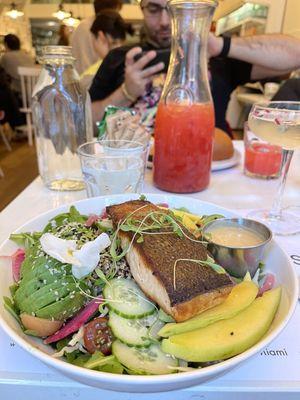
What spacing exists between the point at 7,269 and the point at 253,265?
331mm

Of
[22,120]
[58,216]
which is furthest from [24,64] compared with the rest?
[58,216]

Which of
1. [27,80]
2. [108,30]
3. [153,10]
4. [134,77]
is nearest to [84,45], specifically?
[108,30]

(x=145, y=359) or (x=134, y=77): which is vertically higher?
(x=134, y=77)

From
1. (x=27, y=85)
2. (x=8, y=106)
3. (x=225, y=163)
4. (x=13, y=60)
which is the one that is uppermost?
(x=225, y=163)

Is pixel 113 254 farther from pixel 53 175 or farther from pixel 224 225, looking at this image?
pixel 53 175

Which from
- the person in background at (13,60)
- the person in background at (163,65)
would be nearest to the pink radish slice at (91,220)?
the person in background at (163,65)

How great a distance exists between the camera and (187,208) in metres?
0.64

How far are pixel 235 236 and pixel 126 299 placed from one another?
224 mm

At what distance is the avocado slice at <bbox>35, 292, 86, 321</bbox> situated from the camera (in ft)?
1.25

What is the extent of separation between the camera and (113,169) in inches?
28.0

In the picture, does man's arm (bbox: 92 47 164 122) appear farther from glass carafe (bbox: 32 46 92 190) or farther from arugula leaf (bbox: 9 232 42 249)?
arugula leaf (bbox: 9 232 42 249)

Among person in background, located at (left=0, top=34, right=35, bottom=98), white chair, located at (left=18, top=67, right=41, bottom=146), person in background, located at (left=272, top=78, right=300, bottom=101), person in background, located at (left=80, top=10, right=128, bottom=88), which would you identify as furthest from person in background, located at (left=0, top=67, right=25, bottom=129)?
person in background, located at (left=272, top=78, right=300, bottom=101)

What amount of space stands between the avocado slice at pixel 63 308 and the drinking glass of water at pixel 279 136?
0.42 metres

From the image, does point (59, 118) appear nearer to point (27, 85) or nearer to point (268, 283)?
point (268, 283)
